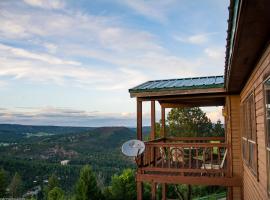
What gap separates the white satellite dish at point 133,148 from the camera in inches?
297

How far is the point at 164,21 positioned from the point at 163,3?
539cm

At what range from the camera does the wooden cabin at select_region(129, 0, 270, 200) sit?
9.46 feet

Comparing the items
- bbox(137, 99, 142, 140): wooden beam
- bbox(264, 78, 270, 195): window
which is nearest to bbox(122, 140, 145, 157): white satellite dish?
bbox(137, 99, 142, 140): wooden beam

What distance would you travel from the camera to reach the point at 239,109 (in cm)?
786

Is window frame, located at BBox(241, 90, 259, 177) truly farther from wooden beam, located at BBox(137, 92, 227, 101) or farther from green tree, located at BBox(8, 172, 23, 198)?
green tree, located at BBox(8, 172, 23, 198)

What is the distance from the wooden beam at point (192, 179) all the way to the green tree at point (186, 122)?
55.1 feet

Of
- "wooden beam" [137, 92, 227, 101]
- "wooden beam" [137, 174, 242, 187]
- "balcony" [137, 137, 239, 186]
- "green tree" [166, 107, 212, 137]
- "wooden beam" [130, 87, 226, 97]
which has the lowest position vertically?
"wooden beam" [137, 174, 242, 187]

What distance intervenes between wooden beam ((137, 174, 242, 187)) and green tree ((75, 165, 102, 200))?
2942cm

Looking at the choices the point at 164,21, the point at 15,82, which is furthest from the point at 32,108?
the point at 164,21

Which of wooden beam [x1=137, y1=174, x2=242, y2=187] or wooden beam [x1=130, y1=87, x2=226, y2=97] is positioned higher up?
wooden beam [x1=130, y1=87, x2=226, y2=97]

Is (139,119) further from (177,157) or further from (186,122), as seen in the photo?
(186,122)

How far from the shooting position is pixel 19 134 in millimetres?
142625

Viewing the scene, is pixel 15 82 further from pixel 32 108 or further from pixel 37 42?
pixel 32 108

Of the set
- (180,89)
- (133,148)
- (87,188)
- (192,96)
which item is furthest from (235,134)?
(87,188)
